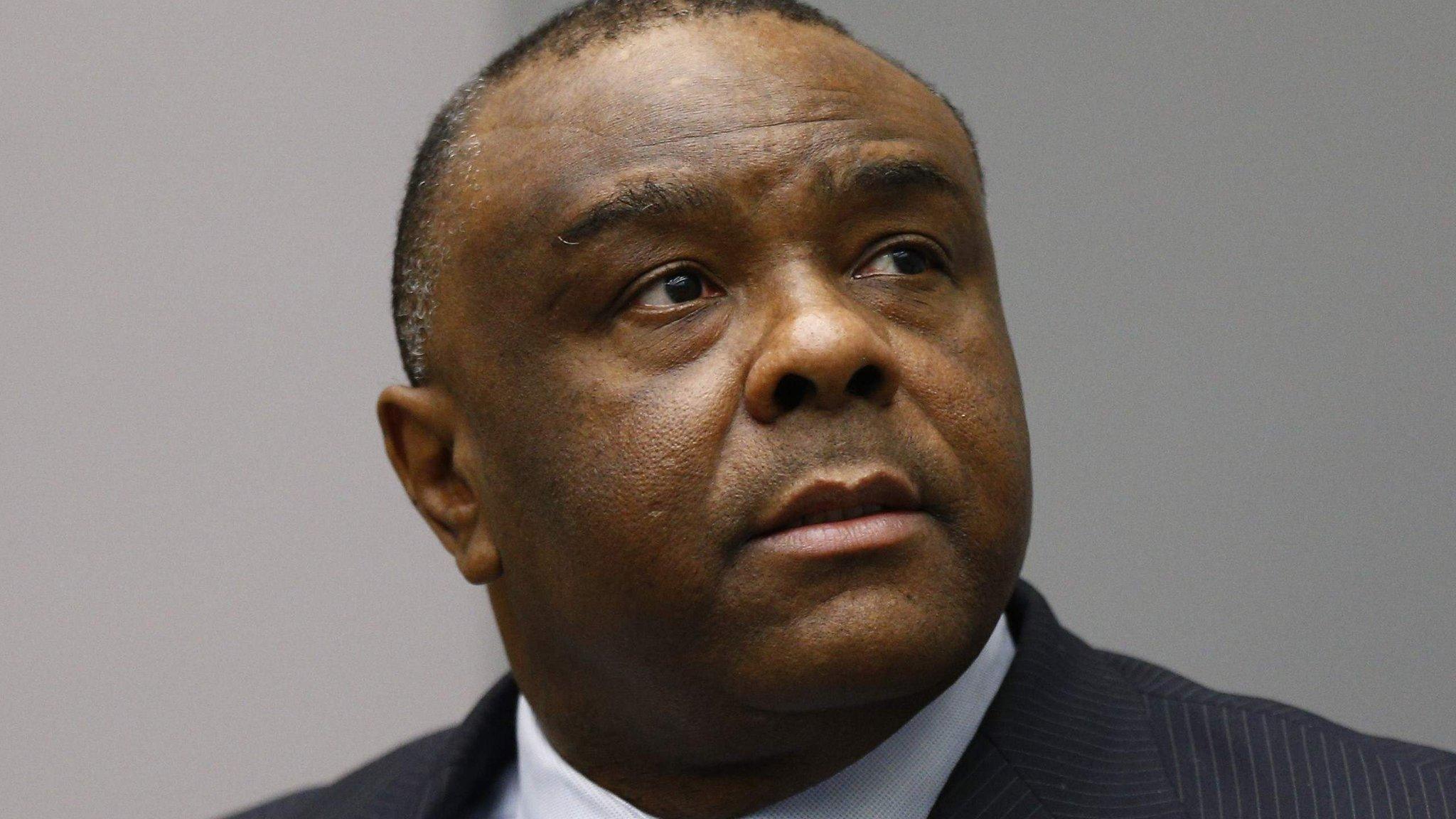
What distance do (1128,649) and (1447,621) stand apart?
0.57m

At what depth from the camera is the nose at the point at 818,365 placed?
2.07 meters

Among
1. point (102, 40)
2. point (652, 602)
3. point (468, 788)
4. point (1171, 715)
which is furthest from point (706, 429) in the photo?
point (102, 40)

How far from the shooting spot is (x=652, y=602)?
84.0 inches

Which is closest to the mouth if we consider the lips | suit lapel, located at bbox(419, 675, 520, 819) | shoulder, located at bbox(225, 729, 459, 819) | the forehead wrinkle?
the lips

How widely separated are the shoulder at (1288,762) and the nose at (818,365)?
24.3 inches

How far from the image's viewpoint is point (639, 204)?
218 centimetres

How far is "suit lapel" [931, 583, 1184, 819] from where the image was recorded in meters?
2.24

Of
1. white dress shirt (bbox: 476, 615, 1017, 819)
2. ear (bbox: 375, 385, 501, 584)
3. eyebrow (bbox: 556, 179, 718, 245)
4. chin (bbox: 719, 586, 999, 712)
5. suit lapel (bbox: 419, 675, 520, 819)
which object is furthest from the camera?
suit lapel (bbox: 419, 675, 520, 819)

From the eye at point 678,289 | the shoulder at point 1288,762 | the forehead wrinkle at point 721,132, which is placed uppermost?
the forehead wrinkle at point 721,132

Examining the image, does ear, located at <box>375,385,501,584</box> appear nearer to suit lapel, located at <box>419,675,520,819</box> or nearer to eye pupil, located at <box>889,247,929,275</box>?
suit lapel, located at <box>419,675,520,819</box>

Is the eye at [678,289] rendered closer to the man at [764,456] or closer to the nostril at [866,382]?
the man at [764,456]

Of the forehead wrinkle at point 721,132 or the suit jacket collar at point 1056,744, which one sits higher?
the forehead wrinkle at point 721,132

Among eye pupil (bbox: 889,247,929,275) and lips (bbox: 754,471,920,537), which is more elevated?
eye pupil (bbox: 889,247,929,275)

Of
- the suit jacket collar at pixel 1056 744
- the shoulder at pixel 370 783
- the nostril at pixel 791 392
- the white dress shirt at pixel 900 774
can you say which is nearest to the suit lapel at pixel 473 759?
the shoulder at pixel 370 783
